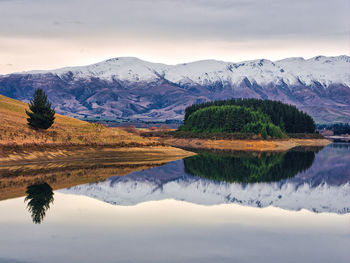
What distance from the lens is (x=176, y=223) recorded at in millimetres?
39719

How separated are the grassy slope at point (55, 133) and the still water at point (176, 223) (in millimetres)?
30746

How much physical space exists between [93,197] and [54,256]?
22495mm

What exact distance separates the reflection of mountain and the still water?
0.38ft

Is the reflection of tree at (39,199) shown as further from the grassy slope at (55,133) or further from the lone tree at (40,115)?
the lone tree at (40,115)

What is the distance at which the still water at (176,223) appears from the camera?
3059 centimetres

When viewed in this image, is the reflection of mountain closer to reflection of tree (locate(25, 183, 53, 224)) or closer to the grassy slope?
reflection of tree (locate(25, 183, 53, 224))

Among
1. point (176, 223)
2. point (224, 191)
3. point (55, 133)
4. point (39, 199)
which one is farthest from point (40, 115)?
point (176, 223)

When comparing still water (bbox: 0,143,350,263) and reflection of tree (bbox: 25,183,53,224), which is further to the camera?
reflection of tree (bbox: 25,183,53,224)

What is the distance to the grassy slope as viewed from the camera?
93375 millimetres

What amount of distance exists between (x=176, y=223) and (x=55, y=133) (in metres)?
67.3

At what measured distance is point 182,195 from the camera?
2280 inches

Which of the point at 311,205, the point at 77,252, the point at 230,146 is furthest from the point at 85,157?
the point at 230,146

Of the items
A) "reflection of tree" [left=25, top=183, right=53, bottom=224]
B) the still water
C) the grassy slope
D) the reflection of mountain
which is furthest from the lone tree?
"reflection of tree" [left=25, top=183, right=53, bottom=224]

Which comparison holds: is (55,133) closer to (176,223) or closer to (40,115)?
(40,115)
